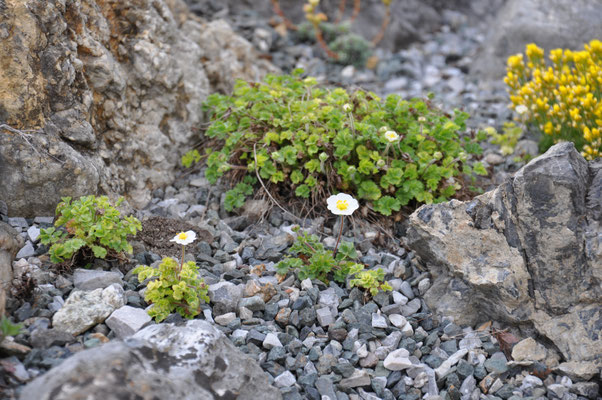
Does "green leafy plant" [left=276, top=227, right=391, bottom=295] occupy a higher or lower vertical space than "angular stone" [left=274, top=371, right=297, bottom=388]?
higher

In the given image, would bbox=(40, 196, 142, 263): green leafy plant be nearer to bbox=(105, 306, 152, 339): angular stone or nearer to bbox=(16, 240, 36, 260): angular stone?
bbox=(16, 240, 36, 260): angular stone

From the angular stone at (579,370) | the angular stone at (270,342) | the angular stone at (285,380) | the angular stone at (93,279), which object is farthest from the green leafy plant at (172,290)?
the angular stone at (579,370)

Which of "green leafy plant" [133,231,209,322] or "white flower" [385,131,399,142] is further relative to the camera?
"white flower" [385,131,399,142]

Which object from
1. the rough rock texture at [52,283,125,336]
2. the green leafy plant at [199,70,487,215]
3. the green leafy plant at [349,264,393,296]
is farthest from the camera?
the green leafy plant at [199,70,487,215]

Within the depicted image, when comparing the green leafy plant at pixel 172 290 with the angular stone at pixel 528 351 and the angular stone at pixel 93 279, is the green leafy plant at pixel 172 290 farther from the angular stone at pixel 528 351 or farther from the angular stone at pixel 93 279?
the angular stone at pixel 528 351

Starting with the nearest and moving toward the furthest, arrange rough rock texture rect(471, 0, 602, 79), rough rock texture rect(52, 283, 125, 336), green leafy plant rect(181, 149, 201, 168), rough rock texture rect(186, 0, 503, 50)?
rough rock texture rect(52, 283, 125, 336) < green leafy plant rect(181, 149, 201, 168) < rough rock texture rect(471, 0, 602, 79) < rough rock texture rect(186, 0, 503, 50)

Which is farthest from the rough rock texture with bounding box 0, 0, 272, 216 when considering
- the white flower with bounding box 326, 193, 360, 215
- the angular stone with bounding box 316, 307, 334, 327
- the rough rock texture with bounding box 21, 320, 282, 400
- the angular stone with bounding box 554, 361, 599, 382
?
the angular stone with bounding box 554, 361, 599, 382

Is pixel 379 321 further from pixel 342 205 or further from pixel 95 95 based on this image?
pixel 95 95
